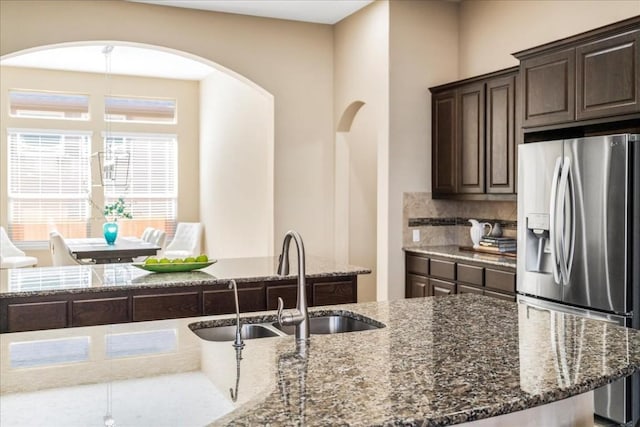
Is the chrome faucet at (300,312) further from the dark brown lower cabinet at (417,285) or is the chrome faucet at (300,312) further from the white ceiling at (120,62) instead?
the white ceiling at (120,62)

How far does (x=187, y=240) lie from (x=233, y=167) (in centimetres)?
157

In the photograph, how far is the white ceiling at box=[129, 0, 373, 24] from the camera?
546 cm

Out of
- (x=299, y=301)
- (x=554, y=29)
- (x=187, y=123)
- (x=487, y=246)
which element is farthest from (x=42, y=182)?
(x=299, y=301)

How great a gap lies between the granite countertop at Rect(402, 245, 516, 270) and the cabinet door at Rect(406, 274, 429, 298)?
22 centimetres

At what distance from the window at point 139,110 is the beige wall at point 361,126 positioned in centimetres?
403

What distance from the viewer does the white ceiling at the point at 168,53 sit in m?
5.51

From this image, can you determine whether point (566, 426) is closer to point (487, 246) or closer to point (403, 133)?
point (487, 246)

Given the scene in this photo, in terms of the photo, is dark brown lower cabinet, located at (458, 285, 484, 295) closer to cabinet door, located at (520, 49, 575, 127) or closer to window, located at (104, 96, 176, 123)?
cabinet door, located at (520, 49, 575, 127)

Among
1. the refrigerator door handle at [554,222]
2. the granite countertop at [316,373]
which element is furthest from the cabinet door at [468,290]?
the granite countertop at [316,373]

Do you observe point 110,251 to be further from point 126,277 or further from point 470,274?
point 470,274

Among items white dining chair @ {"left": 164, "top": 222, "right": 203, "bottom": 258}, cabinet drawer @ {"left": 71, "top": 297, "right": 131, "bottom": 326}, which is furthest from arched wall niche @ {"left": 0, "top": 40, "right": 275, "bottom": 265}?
cabinet drawer @ {"left": 71, "top": 297, "right": 131, "bottom": 326}

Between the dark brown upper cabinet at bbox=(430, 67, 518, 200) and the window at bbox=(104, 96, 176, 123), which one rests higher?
the window at bbox=(104, 96, 176, 123)

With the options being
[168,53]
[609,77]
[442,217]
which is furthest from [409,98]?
[168,53]

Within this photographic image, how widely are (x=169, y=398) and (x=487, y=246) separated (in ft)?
12.8
